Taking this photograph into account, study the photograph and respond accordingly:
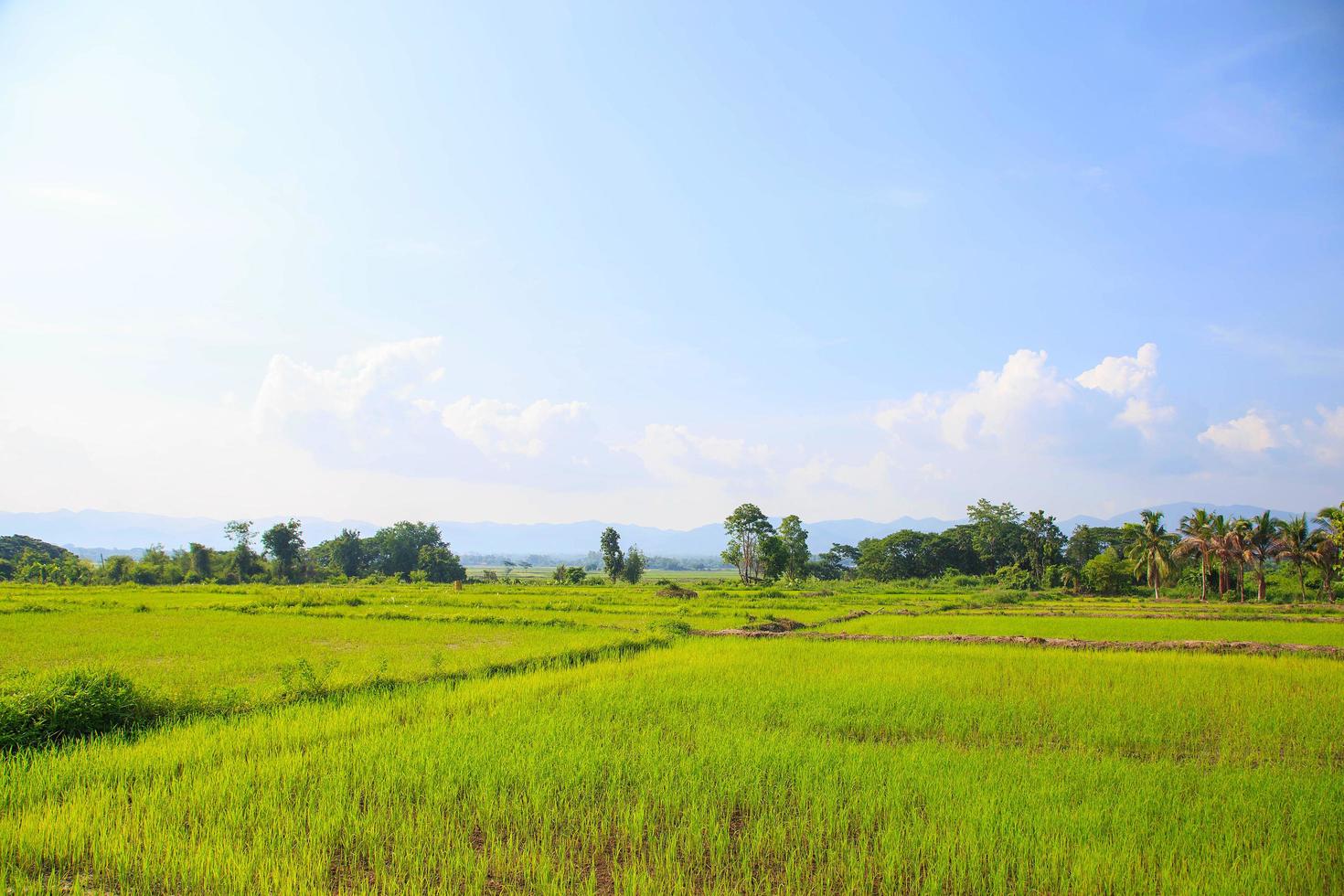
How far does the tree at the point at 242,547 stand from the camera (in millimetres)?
46094

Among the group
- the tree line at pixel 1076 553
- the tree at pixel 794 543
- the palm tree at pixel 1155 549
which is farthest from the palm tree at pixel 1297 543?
the tree at pixel 794 543

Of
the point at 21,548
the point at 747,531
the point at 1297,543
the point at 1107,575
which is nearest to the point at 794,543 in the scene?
the point at 747,531

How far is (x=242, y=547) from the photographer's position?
46.8 m

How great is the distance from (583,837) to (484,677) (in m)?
6.00

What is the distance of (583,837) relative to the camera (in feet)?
14.6

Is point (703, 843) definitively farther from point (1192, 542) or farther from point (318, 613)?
point (1192, 542)

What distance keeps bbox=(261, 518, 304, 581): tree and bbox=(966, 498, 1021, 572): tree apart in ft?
178

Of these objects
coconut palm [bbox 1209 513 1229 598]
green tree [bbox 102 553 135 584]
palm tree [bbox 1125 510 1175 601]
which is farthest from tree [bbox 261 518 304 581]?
coconut palm [bbox 1209 513 1229 598]

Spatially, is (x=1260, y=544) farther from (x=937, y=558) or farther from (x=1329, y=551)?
(x=937, y=558)

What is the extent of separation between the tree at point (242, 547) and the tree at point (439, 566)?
12.2 meters

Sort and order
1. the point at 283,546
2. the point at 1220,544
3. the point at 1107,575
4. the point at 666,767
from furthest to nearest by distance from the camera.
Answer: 1. the point at 283,546
2. the point at 1107,575
3. the point at 1220,544
4. the point at 666,767

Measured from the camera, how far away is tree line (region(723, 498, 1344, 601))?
29.8 metres

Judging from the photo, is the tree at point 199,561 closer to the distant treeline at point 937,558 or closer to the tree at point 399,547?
the distant treeline at point 937,558

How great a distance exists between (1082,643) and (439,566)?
5147 centimetres
